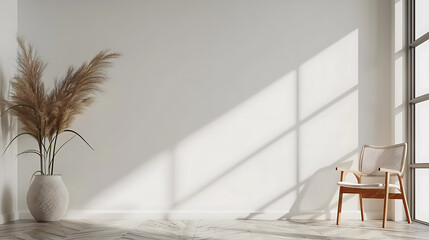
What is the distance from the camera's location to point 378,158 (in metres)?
5.24

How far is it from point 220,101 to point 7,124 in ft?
6.71

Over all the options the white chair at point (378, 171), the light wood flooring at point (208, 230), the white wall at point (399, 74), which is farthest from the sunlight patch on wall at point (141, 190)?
the white wall at point (399, 74)

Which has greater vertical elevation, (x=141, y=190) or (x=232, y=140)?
(x=232, y=140)

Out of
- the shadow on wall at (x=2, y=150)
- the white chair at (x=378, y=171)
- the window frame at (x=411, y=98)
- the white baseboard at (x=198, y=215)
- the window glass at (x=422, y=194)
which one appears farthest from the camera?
the white baseboard at (x=198, y=215)

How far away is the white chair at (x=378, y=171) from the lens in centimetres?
485

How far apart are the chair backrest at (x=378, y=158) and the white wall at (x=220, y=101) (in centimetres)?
22

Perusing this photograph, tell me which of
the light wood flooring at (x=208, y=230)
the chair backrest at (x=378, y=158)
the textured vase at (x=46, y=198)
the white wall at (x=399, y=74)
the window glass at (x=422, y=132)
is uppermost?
the white wall at (x=399, y=74)

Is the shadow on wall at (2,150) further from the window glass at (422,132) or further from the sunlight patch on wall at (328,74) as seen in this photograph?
the window glass at (422,132)

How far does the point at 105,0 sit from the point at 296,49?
6.39ft

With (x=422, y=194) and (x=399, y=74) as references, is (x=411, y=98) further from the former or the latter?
(x=422, y=194)

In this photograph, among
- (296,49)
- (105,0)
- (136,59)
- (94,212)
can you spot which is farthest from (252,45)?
(94,212)

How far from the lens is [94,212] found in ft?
17.9

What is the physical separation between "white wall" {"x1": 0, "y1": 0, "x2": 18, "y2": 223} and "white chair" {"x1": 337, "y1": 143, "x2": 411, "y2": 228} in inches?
120

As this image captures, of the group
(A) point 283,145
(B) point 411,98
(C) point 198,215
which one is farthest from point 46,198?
(B) point 411,98
